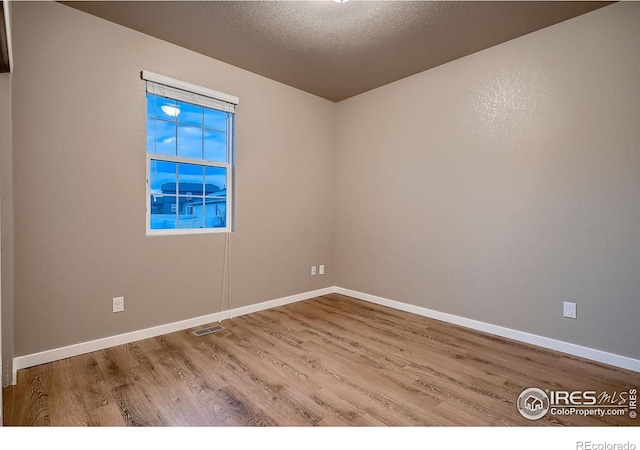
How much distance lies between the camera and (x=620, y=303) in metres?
2.38

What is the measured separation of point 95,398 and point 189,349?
0.77 metres

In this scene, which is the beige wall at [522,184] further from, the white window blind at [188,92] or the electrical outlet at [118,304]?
the electrical outlet at [118,304]

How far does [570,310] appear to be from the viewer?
8.50 feet

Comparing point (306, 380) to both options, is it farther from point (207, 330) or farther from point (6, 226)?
point (6, 226)

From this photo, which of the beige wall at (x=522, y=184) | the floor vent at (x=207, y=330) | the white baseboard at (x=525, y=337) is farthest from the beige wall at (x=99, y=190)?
the white baseboard at (x=525, y=337)

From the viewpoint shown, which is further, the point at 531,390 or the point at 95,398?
the point at 531,390

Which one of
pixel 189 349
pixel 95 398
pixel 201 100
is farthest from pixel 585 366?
pixel 201 100

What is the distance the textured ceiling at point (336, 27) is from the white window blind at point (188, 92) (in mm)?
362

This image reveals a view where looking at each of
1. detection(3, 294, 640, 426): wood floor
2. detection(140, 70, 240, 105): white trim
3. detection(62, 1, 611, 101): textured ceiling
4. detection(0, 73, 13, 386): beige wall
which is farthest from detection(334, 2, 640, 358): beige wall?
detection(0, 73, 13, 386): beige wall

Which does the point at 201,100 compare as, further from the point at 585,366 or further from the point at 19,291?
the point at 585,366

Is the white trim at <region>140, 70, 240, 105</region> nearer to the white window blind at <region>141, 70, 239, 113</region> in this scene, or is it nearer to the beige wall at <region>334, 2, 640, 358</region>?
the white window blind at <region>141, 70, 239, 113</region>

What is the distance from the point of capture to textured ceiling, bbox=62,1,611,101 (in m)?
2.41

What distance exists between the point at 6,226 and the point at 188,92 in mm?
1811

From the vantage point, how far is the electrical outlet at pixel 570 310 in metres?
2.57
